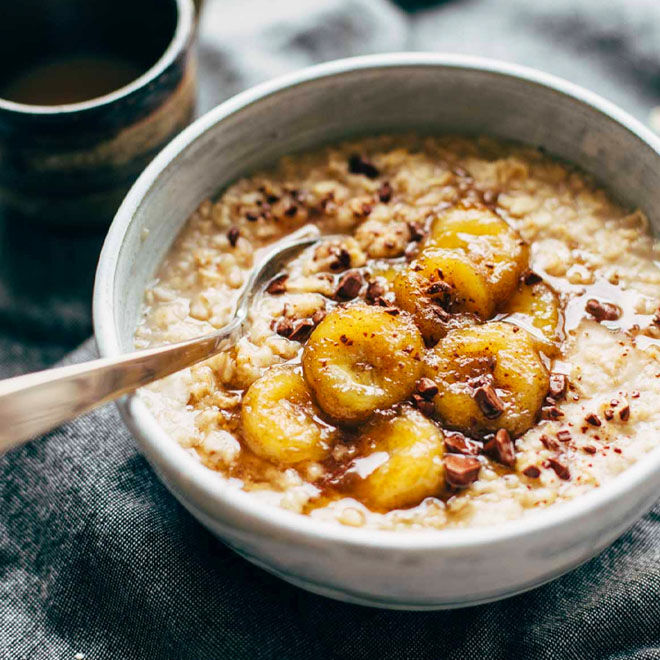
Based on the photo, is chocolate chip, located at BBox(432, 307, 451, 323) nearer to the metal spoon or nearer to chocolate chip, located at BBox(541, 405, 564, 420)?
chocolate chip, located at BBox(541, 405, 564, 420)

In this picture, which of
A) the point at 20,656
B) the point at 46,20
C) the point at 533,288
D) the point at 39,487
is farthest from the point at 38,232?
the point at 533,288

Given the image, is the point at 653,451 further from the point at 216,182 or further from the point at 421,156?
the point at 216,182

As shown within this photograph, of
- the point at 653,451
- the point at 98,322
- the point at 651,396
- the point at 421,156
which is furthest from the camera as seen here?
the point at 421,156

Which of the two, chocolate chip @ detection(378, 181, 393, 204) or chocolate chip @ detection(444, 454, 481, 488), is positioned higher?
chocolate chip @ detection(444, 454, 481, 488)

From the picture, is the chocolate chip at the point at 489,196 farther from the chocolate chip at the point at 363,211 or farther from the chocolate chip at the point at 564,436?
the chocolate chip at the point at 564,436

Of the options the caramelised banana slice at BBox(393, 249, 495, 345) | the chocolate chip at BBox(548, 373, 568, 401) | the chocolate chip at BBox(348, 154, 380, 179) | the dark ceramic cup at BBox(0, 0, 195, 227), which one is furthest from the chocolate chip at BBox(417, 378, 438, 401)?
the dark ceramic cup at BBox(0, 0, 195, 227)
